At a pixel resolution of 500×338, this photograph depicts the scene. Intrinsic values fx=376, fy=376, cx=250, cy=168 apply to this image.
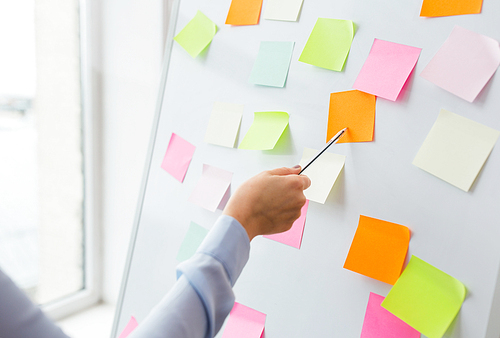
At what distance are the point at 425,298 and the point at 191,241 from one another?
46 centimetres

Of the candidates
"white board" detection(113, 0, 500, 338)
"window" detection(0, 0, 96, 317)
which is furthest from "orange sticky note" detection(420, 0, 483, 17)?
"window" detection(0, 0, 96, 317)

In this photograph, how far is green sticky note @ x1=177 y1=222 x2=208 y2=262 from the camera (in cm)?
79

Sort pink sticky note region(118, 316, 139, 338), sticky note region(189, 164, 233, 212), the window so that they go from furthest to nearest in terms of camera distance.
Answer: the window → pink sticky note region(118, 316, 139, 338) → sticky note region(189, 164, 233, 212)

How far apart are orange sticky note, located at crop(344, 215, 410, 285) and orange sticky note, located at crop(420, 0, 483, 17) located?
0.31 m

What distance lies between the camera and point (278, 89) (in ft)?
2.27

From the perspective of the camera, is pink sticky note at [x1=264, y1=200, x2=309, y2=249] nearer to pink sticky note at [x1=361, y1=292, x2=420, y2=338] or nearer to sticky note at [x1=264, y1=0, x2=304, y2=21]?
pink sticky note at [x1=361, y1=292, x2=420, y2=338]

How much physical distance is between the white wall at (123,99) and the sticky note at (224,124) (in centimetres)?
36

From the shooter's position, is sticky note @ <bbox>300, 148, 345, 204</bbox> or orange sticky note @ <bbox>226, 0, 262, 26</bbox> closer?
sticky note @ <bbox>300, 148, 345, 204</bbox>

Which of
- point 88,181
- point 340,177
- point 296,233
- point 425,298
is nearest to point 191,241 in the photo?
point 296,233

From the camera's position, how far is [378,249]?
0.57m

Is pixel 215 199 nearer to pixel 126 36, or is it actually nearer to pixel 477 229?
pixel 477 229

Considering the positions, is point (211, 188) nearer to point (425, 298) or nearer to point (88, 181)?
point (425, 298)

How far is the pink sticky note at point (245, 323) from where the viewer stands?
68 cm

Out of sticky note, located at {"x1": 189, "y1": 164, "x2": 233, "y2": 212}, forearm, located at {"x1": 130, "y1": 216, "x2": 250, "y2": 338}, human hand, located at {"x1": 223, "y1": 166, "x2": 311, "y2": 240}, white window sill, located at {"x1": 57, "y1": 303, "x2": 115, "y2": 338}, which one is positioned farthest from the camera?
white window sill, located at {"x1": 57, "y1": 303, "x2": 115, "y2": 338}
